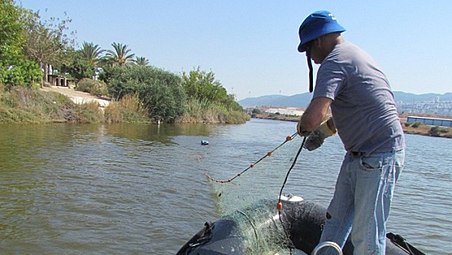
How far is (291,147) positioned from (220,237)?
4.83 feet

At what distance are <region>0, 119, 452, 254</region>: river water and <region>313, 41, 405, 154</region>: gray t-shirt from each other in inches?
62.6

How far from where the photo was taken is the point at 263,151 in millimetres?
21047

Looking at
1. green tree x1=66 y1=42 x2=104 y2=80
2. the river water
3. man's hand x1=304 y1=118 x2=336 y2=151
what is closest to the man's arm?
man's hand x1=304 y1=118 x2=336 y2=151

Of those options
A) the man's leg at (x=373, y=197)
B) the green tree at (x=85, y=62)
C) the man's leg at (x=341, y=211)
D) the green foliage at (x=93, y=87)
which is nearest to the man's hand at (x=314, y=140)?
the man's leg at (x=341, y=211)

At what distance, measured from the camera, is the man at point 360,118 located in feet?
9.14

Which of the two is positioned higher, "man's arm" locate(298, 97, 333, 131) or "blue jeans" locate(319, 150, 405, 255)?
"man's arm" locate(298, 97, 333, 131)

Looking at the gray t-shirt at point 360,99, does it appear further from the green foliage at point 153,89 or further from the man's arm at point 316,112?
the green foliage at point 153,89

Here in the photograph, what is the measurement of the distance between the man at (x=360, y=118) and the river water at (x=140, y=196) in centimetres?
155

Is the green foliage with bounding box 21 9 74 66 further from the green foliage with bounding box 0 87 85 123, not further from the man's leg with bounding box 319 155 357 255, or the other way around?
the man's leg with bounding box 319 155 357 255

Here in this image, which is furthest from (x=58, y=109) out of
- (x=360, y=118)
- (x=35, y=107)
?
(x=360, y=118)

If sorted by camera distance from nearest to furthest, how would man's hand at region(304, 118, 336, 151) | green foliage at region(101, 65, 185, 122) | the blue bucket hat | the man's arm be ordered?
the man's arm < the blue bucket hat < man's hand at region(304, 118, 336, 151) < green foliage at region(101, 65, 185, 122)

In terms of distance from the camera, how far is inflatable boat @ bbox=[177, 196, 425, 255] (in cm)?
366

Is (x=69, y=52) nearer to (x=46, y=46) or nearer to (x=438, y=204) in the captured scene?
(x=46, y=46)

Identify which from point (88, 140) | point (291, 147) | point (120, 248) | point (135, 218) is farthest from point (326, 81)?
point (88, 140)
